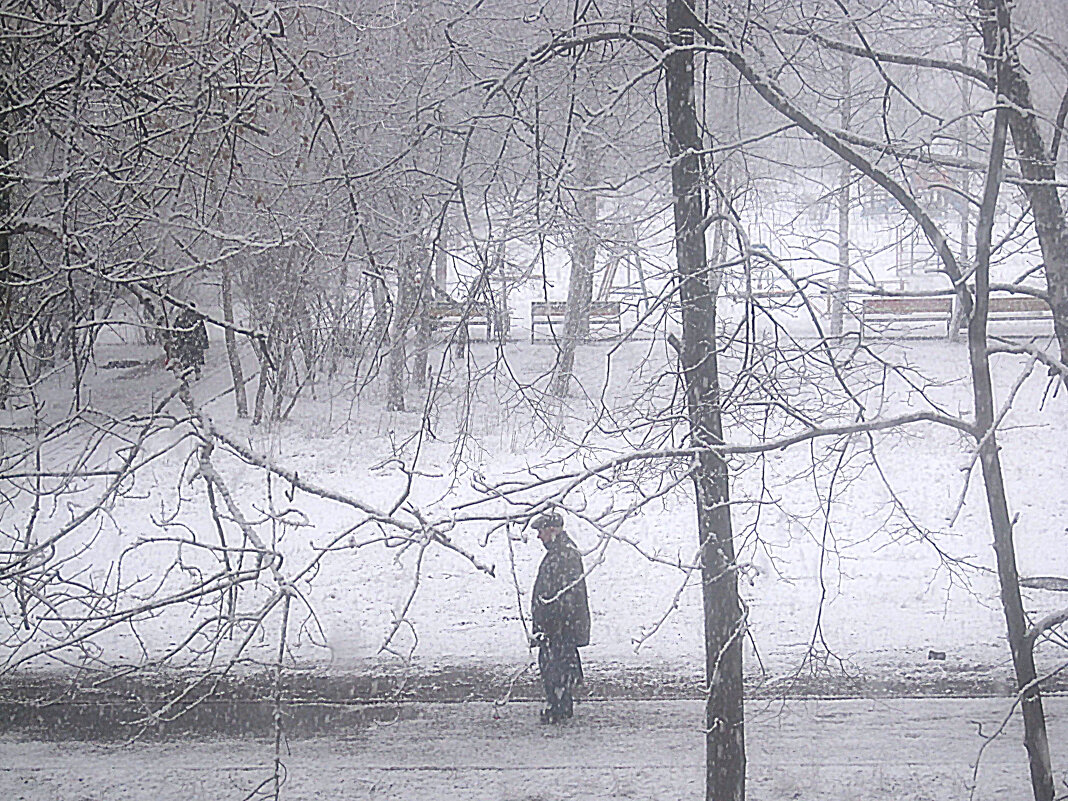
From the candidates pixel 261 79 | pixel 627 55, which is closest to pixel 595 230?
pixel 627 55

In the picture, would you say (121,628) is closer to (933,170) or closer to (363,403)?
(363,403)

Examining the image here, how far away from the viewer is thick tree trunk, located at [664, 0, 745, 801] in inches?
262

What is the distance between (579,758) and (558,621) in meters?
1.13

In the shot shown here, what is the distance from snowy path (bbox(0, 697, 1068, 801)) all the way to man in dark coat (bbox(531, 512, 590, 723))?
0.91 feet

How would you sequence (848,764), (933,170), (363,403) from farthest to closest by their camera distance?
1. (363,403)
2. (848,764)
3. (933,170)

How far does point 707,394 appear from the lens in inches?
261

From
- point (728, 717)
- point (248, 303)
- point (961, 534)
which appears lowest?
point (728, 717)

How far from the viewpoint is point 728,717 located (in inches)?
267

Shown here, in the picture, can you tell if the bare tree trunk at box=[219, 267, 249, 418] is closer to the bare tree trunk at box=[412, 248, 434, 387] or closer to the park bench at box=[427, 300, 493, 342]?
the bare tree trunk at box=[412, 248, 434, 387]

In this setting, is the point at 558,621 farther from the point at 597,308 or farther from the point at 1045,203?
the point at 1045,203

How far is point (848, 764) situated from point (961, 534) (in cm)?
719

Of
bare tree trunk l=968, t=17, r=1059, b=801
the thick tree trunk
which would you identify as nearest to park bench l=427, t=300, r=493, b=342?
the thick tree trunk

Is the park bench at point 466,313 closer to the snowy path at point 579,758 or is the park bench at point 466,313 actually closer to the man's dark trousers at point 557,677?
the man's dark trousers at point 557,677

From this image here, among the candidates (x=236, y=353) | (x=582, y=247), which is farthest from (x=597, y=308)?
(x=236, y=353)
